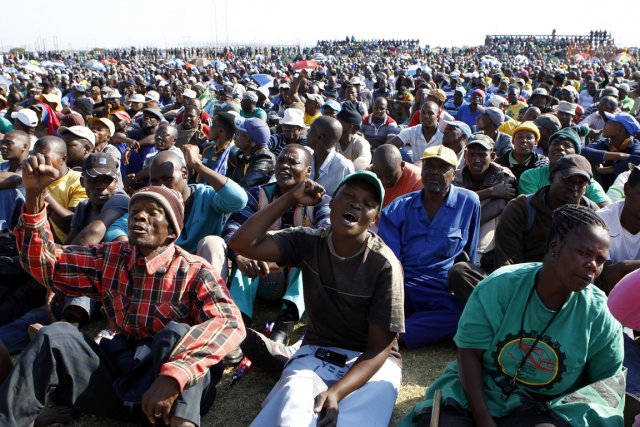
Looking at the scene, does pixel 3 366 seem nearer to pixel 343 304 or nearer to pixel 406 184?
pixel 343 304

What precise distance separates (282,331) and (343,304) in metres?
1.15

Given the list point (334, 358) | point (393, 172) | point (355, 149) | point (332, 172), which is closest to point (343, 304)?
point (334, 358)

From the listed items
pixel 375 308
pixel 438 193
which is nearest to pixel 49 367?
pixel 375 308

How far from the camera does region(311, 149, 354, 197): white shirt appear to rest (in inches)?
211

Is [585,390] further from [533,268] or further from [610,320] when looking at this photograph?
[533,268]

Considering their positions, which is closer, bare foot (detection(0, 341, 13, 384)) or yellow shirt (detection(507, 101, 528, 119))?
bare foot (detection(0, 341, 13, 384))

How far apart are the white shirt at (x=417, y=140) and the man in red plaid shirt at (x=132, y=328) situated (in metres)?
4.55

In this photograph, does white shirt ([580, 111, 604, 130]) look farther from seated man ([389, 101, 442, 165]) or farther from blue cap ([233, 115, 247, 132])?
blue cap ([233, 115, 247, 132])

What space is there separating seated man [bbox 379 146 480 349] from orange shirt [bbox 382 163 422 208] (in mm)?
830

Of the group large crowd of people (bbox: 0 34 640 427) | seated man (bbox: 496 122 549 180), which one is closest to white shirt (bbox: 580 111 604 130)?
seated man (bbox: 496 122 549 180)

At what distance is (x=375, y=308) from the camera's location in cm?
274

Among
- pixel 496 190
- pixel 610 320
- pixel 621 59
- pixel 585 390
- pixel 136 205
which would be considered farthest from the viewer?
pixel 621 59

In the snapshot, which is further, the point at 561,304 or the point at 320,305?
the point at 320,305

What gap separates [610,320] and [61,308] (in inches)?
135
